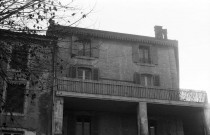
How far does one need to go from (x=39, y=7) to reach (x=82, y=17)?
134 centimetres

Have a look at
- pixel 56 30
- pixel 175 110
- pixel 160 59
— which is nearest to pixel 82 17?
pixel 56 30

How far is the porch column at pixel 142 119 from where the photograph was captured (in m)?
23.8

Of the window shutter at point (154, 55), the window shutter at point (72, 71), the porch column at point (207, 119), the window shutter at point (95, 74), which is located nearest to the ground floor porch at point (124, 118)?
the porch column at point (207, 119)

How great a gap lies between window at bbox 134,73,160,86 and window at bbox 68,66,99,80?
2.90m

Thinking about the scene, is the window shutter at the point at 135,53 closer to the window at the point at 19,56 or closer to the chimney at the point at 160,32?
the chimney at the point at 160,32

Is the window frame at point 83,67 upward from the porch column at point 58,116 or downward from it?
upward

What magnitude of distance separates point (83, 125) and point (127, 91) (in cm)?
364

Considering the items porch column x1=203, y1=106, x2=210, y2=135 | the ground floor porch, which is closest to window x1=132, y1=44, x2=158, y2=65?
the ground floor porch

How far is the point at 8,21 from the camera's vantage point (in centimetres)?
1106

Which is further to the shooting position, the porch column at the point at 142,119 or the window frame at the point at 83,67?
the window frame at the point at 83,67

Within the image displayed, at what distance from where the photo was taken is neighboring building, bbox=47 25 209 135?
79.0 feet

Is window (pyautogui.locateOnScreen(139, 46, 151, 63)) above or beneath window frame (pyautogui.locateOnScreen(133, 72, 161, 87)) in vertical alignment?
above

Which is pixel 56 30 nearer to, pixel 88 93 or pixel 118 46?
pixel 88 93

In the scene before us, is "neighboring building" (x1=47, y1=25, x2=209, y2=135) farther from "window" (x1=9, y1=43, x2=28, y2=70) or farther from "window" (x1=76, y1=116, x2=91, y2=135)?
"window" (x1=9, y1=43, x2=28, y2=70)
